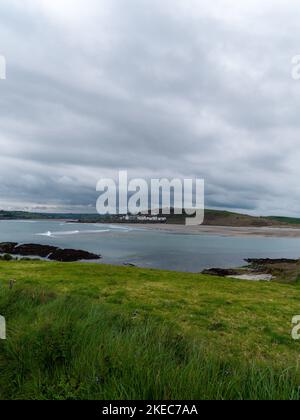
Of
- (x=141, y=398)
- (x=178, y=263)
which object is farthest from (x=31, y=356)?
(x=178, y=263)

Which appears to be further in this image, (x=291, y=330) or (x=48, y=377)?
(x=291, y=330)

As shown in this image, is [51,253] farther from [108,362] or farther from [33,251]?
[108,362]

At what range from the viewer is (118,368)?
377 centimetres

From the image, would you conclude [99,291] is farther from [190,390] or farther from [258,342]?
[190,390]

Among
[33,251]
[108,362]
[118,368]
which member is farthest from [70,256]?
[118,368]

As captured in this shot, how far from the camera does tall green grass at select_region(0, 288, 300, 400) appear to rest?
3.46 meters

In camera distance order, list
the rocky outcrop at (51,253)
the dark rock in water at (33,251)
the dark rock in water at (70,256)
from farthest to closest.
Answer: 1. the dark rock in water at (33,251)
2. the rocky outcrop at (51,253)
3. the dark rock in water at (70,256)

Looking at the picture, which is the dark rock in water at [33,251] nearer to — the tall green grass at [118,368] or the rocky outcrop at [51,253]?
the rocky outcrop at [51,253]

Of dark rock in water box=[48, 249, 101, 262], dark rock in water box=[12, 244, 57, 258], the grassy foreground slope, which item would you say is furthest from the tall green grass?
dark rock in water box=[12, 244, 57, 258]

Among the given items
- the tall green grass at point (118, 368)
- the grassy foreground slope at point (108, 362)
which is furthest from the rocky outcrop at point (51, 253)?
the tall green grass at point (118, 368)

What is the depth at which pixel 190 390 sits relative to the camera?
3439mm

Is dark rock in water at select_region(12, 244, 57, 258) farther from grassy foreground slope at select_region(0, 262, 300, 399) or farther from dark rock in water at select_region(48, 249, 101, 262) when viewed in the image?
grassy foreground slope at select_region(0, 262, 300, 399)

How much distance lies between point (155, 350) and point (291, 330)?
9.65 meters

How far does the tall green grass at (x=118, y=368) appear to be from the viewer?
3463mm
